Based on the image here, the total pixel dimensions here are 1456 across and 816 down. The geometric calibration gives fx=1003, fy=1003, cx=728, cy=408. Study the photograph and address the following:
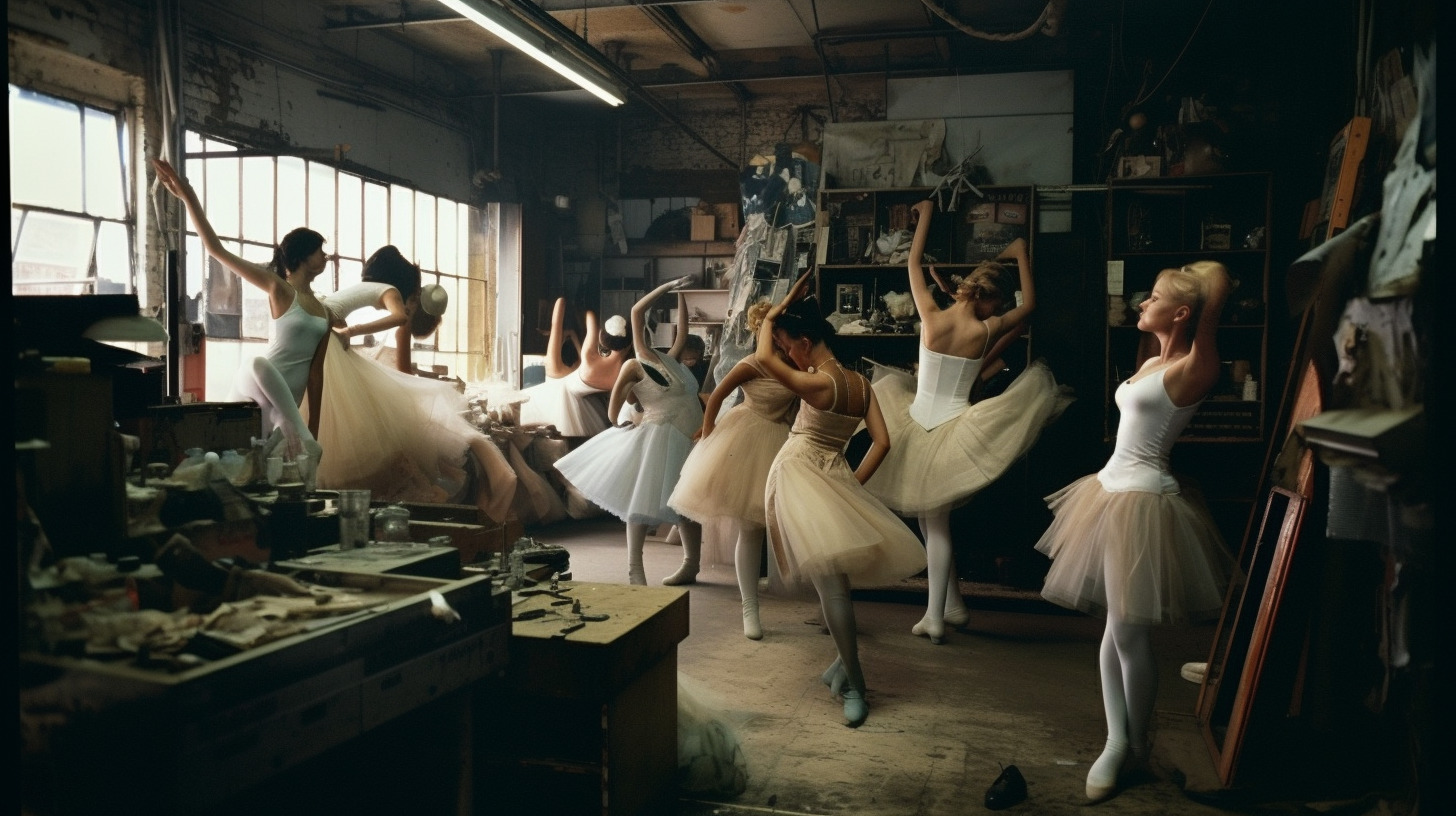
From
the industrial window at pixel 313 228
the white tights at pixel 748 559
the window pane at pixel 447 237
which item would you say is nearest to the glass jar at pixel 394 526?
the white tights at pixel 748 559

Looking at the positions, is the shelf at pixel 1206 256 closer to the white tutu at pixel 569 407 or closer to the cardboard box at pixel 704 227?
the white tutu at pixel 569 407

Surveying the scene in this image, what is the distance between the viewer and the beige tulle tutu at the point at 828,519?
402 cm

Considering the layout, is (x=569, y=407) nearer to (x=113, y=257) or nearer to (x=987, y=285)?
(x=113, y=257)

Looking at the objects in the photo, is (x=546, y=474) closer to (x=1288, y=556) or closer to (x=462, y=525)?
(x=462, y=525)

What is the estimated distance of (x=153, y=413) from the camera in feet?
10.2

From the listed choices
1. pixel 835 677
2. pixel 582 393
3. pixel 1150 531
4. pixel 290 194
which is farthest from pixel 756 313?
pixel 290 194

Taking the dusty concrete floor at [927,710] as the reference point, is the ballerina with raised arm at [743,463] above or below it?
above

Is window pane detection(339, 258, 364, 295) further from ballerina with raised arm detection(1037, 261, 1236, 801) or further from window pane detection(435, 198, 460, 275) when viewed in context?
ballerina with raised arm detection(1037, 261, 1236, 801)

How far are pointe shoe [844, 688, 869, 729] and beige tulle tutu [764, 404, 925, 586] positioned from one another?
1.54ft

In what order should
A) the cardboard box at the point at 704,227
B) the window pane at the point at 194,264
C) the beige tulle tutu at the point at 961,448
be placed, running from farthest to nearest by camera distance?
the cardboard box at the point at 704,227 < the window pane at the point at 194,264 < the beige tulle tutu at the point at 961,448

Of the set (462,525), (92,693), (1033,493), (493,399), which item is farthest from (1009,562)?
(92,693)

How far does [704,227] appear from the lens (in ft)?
38.7

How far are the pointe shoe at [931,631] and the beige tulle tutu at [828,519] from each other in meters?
1.35

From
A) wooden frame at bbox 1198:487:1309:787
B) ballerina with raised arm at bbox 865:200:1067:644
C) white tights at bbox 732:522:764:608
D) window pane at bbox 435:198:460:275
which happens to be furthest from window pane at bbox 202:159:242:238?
wooden frame at bbox 1198:487:1309:787
